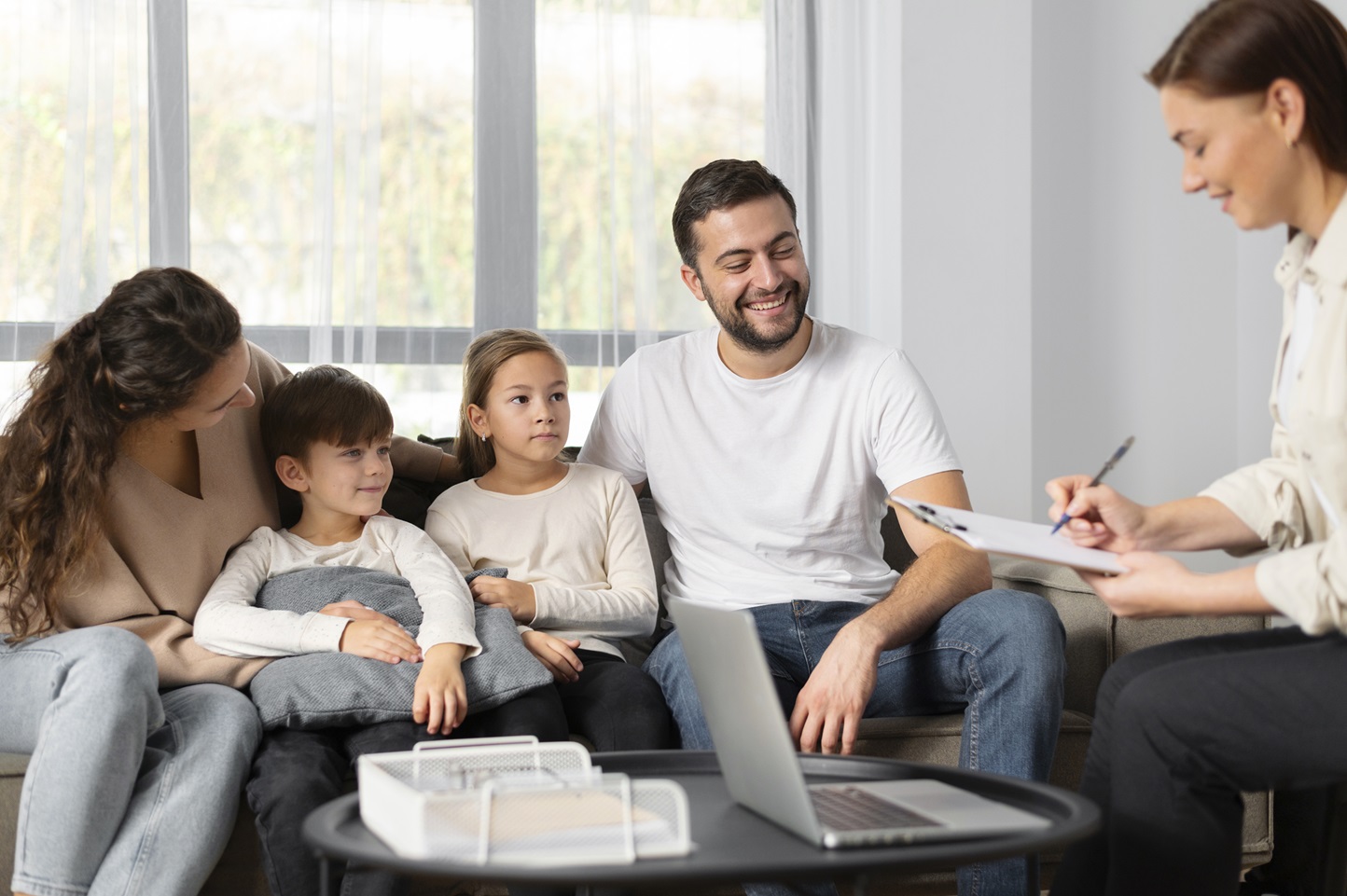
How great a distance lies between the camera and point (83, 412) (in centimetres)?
165

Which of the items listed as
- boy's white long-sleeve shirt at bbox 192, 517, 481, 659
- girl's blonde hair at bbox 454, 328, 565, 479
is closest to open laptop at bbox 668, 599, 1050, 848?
boy's white long-sleeve shirt at bbox 192, 517, 481, 659

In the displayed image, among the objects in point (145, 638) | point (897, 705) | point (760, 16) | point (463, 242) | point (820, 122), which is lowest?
point (897, 705)

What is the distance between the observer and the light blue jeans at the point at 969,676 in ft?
5.22

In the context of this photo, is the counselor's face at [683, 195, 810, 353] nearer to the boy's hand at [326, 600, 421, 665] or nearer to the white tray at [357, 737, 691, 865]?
the boy's hand at [326, 600, 421, 665]

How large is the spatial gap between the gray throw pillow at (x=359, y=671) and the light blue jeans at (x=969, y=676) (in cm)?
24

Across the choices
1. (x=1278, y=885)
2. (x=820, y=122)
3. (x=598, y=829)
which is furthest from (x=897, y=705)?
(x=820, y=122)

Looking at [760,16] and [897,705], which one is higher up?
[760,16]

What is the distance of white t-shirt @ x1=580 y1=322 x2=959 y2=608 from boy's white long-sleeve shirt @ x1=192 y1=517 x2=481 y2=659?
1.33 feet

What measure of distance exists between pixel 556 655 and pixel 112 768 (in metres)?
0.59

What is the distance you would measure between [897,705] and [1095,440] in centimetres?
159

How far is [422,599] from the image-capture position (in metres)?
1.77

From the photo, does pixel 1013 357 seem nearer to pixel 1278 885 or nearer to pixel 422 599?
pixel 1278 885

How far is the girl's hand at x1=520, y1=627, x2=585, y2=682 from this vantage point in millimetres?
1768

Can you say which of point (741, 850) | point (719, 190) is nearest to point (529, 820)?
point (741, 850)
